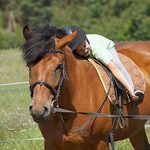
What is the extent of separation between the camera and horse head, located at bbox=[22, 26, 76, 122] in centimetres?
421

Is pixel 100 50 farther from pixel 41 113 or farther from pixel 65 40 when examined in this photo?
pixel 41 113

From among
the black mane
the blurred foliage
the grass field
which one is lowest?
the blurred foliage

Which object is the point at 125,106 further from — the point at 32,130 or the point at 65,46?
the point at 32,130

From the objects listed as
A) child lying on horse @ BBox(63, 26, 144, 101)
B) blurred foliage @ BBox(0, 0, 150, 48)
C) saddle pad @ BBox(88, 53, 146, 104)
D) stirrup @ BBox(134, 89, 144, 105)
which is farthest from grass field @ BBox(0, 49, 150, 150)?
blurred foliage @ BBox(0, 0, 150, 48)

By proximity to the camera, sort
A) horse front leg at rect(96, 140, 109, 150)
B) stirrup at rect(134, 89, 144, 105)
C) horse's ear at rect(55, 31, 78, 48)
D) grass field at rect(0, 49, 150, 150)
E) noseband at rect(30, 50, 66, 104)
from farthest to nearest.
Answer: grass field at rect(0, 49, 150, 150)
stirrup at rect(134, 89, 144, 105)
horse front leg at rect(96, 140, 109, 150)
horse's ear at rect(55, 31, 78, 48)
noseband at rect(30, 50, 66, 104)

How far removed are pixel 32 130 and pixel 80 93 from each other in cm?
323

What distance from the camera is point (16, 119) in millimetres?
8828

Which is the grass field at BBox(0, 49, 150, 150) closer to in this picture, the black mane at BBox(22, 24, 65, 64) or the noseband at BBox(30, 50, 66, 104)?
the black mane at BBox(22, 24, 65, 64)

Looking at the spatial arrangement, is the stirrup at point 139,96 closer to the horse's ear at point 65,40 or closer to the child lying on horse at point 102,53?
the child lying on horse at point 102,53

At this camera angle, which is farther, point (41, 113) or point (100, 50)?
point (100, 50)

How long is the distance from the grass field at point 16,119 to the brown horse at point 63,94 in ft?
3.69

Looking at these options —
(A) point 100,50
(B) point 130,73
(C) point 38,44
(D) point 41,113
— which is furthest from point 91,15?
(D) point 41,113

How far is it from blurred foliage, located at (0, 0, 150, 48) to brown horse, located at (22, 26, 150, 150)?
89.1ft

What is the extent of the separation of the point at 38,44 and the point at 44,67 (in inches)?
8.7
